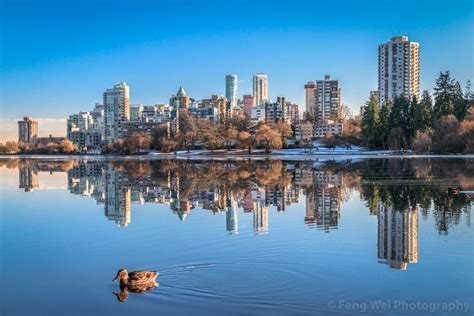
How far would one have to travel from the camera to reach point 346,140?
10219cm

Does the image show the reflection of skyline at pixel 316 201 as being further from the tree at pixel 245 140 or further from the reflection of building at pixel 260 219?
the tree at pixel 245 140

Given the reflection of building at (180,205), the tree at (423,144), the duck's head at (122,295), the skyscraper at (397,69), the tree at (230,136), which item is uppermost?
the skyscraper at (397,69)

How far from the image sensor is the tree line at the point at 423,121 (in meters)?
68.5

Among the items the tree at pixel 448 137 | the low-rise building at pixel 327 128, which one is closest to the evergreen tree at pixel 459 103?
the tree at pixel 448 137

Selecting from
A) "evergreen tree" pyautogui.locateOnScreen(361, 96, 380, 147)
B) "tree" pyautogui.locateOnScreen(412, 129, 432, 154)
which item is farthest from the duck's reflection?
"evergreen tree" pyautogui.locateOnScreen(361, 96, 380, 147)

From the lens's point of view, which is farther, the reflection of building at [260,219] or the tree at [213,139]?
the tree at [213,139]

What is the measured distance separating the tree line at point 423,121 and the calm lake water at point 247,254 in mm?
48481

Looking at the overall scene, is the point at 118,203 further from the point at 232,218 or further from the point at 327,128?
the point at 327,128

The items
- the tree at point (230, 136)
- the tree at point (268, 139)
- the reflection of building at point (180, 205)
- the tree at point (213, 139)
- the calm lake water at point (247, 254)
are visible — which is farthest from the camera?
the tree at point (230, 136)

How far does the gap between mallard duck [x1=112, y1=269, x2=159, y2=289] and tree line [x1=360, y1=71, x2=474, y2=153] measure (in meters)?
62.7

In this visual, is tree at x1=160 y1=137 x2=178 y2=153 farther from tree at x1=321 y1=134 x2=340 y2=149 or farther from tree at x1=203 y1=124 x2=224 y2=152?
tree at x1=321 y1=134 x2=340 y2=149

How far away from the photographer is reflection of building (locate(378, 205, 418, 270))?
37.8 ft

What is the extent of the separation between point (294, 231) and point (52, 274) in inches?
259

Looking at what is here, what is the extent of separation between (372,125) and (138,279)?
8616 centimetres
